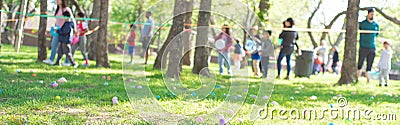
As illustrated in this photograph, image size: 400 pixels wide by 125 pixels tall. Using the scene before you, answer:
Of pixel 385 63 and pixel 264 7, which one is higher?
pixel 264 7

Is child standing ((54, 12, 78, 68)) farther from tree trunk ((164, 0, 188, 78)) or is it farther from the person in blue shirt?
the person in blue shirt

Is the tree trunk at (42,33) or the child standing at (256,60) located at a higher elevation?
the tree trunk at (42,33)

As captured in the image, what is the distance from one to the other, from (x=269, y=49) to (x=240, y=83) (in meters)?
7.29

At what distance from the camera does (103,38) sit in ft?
33.3

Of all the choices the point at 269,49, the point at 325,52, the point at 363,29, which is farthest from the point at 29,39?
the point at 363,29

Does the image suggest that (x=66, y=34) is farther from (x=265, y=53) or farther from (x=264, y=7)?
(x=264, y=7)

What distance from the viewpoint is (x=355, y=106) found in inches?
233

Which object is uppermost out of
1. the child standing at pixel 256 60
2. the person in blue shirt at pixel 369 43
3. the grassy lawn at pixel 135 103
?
the person in blue shirt at pixel 369 43

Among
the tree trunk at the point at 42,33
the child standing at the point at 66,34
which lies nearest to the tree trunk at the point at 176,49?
the child standing at the point at 66,34

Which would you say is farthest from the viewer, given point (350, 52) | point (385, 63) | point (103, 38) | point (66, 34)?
point (385, 63)

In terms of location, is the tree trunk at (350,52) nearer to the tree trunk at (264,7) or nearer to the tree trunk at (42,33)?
the tree trunk at (264,7)

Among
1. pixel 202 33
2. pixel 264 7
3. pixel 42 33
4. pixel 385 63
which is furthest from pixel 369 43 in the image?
pixel 42 33

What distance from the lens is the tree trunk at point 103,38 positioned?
9.96 metres

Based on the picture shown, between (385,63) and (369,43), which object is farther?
(385,63)
